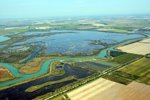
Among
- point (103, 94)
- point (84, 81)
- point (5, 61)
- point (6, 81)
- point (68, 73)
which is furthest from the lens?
point (5, 61)

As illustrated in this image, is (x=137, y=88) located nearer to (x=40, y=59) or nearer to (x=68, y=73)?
(x=68, y=73)

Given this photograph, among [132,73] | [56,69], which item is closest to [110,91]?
[132,73]

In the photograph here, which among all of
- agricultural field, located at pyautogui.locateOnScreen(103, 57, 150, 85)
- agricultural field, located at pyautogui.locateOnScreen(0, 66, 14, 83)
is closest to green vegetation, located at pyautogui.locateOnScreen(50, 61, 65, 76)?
agricultural field, located at pyautogui.locateOnScreen(0, 66, 14, 83)

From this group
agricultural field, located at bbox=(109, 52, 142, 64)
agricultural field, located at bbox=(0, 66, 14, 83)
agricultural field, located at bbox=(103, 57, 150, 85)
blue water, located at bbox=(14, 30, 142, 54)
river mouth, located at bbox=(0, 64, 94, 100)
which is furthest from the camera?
blue water, located at bbox=(14, 30, 142, 54)

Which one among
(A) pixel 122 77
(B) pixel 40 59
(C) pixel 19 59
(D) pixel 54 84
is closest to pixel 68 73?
(D) pixel 54 84

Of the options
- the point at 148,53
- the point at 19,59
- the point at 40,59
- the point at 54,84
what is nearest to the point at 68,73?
the point at 54,84

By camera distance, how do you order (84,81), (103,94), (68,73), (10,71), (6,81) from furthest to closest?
(10,71) → (68,73) → (6,81) → (84,81) → (103,94)

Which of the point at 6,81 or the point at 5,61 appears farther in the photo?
the point at 5,61

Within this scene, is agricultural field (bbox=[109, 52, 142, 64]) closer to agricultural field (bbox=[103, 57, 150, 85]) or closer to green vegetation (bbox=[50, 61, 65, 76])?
agricultural field (bbox=[103, 57, 150, 85])
